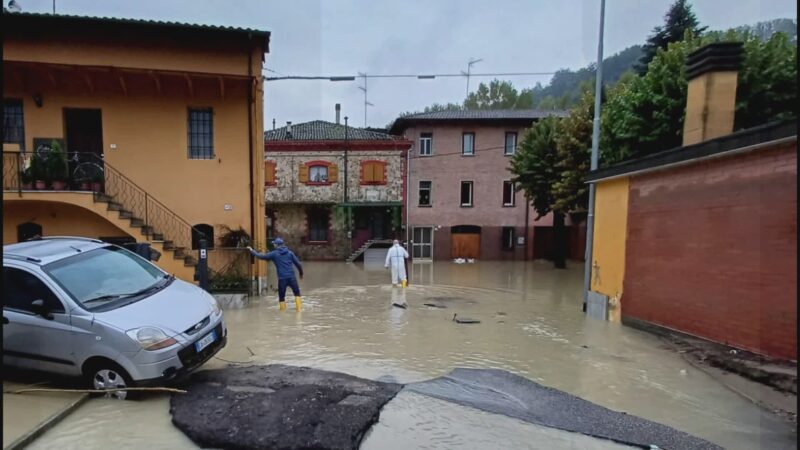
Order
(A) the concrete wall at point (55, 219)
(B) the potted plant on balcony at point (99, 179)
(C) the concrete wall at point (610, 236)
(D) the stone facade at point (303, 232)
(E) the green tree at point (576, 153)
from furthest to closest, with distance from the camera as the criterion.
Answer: (D) the stone facade at point (303, 232), (E) the green tree at point (576, 153), (A) the concrete wall at point (55, 219), (B) the potted plant on balcony at point (99, 179), (C) the concrete wall at point (610, 236)

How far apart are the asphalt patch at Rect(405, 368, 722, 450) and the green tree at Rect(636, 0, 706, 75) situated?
23.1 m

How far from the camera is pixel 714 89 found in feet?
25.7

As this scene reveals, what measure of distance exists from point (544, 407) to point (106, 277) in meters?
5.95

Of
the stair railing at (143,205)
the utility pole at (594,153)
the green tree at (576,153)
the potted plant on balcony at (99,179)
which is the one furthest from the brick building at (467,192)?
the potted plant on balcony at (99,179)

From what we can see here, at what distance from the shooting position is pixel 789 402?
17.1 feet

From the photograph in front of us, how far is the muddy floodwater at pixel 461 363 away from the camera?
13.9 feet

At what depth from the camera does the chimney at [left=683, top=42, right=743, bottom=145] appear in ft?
25.2

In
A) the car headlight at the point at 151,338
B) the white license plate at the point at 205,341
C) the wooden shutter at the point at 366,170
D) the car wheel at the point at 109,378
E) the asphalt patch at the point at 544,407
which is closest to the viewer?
the asphalt patch at the point at 544,407

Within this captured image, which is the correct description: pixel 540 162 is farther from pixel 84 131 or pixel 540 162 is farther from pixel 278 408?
pixel 84 131

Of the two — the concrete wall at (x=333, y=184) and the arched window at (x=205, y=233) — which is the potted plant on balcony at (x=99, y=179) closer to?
the arched window at (x=205, y=233)

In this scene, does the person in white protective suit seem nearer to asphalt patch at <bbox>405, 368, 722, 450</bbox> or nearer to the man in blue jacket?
the man in blue jacket

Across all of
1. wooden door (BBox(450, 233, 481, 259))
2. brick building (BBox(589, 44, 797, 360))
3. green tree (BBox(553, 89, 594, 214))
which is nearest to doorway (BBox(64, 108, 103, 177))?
brick building (BBox(589, 44, 797, 360))

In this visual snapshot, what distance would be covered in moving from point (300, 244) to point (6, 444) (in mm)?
21395

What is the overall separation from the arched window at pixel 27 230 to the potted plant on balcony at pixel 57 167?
7.02 ft
